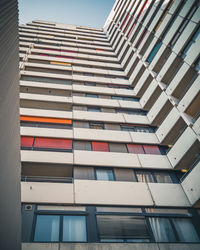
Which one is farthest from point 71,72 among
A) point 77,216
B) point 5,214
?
point 5,214

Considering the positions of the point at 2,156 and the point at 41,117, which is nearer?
the point at 2,156

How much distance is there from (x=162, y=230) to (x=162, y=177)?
289cm

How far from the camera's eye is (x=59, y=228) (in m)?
6.24

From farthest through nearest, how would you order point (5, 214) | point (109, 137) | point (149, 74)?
point (149, 74), point (109, 137), point (5, 214)

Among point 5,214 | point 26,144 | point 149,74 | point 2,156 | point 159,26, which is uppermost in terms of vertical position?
point 159,26

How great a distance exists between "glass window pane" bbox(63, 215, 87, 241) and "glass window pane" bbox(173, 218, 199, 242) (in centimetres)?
403

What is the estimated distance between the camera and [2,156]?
2340 mm

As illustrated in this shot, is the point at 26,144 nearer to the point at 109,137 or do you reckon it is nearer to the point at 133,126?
the point at 109,137

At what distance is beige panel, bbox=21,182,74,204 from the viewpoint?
6949 millimetres

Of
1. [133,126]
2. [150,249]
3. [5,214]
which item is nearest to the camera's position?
[5,214]

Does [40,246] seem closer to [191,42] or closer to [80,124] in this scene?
[80,124]

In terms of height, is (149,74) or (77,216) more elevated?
(149,74)

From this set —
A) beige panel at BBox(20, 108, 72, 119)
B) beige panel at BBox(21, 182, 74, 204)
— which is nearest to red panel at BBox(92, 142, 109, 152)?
beige panel at BBox(20, 108, 72, 119)

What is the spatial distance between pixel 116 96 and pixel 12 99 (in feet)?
41.9
